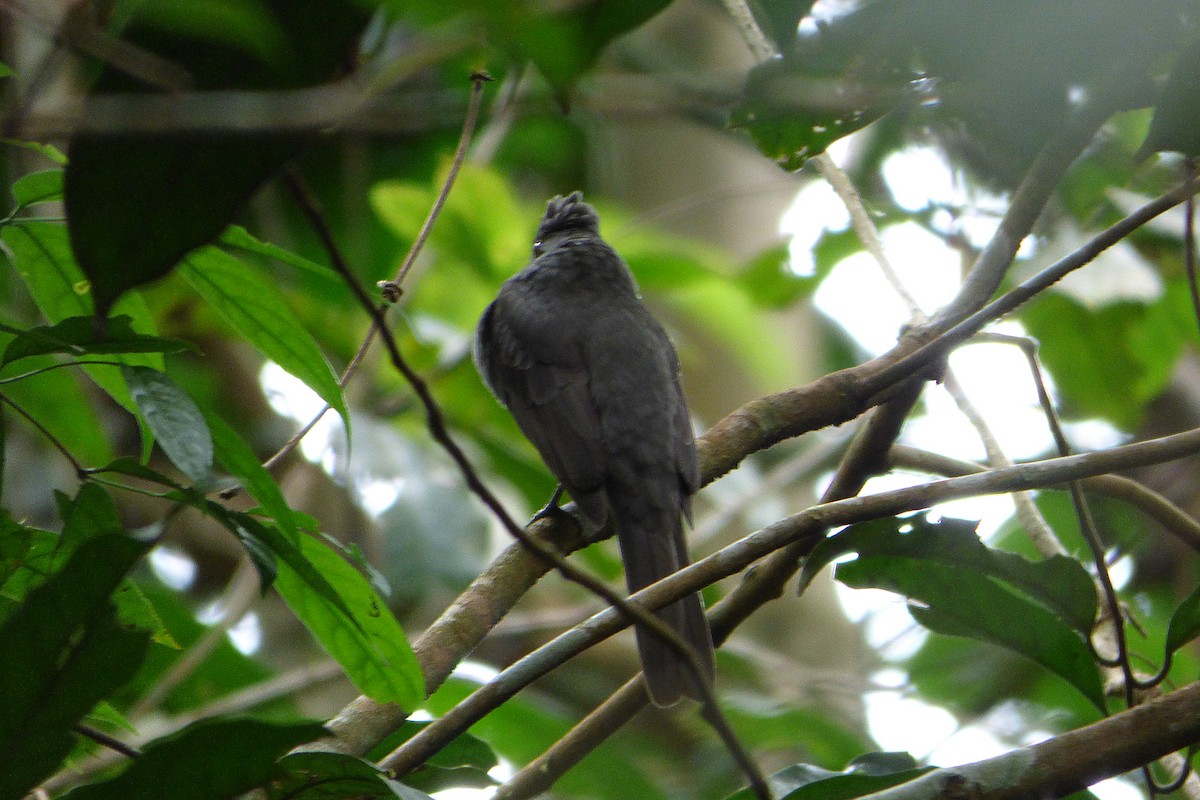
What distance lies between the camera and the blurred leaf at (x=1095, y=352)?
457 cm

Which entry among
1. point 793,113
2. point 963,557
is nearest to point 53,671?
point 793,113

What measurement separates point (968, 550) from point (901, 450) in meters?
0.43

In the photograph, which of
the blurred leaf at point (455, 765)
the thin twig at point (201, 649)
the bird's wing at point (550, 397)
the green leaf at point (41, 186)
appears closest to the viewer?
the green leaf at point (41, 186)

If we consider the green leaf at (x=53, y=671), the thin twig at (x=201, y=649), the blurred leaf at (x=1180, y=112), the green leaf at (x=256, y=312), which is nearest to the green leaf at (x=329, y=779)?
the green leaf at (x=53, y=671)

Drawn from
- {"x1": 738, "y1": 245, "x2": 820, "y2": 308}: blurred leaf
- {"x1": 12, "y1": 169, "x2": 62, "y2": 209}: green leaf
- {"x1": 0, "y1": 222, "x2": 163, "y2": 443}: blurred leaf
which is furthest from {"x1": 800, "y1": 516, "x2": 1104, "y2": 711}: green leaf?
{"x1": 738, "y1": 245, "x2": 820, "y2": 308}: blurred leaf

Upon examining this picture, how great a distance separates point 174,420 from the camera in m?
1.67

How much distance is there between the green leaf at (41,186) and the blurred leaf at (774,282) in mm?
3894

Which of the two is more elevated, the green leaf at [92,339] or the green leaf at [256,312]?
the green leaf at [256,312]

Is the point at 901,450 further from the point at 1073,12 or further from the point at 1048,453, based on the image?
the point at 1048,453

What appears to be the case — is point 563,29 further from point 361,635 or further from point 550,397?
point 550,397

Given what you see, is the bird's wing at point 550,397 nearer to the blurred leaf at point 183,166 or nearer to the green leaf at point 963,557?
the green leaf at point 963,557

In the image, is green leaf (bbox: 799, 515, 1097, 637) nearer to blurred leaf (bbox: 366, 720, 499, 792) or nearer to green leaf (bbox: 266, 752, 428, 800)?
blurred leaf (bbox: 366, 720, 499, 792)

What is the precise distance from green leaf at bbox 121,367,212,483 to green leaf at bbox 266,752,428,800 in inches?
20.6

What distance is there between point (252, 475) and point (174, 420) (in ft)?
0.45
